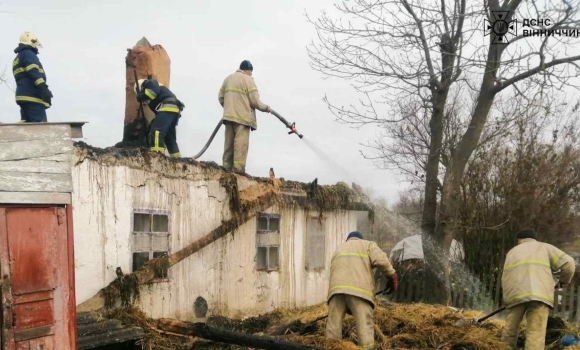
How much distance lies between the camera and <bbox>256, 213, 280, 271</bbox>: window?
Answer: 30.9 feet

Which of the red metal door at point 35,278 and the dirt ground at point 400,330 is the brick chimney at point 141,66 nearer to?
the dirt ground at point 400,330

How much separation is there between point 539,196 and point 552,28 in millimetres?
6233

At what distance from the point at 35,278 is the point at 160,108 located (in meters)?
4.80

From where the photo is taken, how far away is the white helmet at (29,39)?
7.88 m

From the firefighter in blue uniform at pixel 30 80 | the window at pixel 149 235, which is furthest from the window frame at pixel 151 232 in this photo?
the firefighter in blue uniform at pixel 30 80

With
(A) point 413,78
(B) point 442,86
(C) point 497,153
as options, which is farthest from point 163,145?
(C) point 497,153

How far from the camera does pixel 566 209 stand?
15812mm

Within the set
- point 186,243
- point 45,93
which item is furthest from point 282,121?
point 45,93

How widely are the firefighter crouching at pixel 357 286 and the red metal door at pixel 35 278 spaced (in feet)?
11.4

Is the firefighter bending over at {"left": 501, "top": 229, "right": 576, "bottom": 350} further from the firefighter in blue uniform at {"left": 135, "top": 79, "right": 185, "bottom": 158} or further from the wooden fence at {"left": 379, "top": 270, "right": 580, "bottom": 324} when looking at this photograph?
the firefighter in blue uniform at {"left": 135, "top": 79, "right": 185, "bottom": 158}

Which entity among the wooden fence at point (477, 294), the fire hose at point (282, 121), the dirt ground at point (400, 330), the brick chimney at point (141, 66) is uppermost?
the brick chimney at point (141, 66)

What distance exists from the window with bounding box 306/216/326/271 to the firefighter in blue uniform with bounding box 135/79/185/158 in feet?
10.5

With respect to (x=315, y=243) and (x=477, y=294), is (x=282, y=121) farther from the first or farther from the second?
(x=477, y=294)

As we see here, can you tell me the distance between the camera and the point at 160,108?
8.95m
